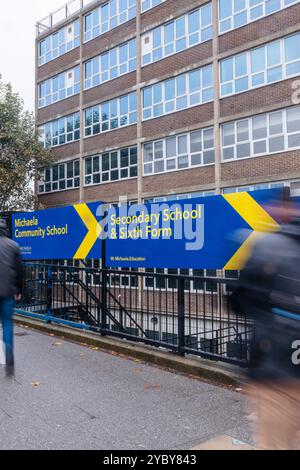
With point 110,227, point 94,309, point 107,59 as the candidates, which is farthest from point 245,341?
point 107,59

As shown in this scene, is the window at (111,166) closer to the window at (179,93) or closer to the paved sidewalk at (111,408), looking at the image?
the window at (179,93)

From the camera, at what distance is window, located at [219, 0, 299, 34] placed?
20516 millimetres

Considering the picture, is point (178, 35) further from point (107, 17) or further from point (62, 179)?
point (62, 179)

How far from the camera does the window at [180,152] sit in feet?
76.1

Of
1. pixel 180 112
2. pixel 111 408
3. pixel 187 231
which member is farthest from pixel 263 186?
pixel 111 408

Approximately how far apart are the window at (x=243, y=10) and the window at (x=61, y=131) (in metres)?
12.6

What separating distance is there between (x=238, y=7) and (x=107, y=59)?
10068 mm

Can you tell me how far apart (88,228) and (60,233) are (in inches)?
43.7

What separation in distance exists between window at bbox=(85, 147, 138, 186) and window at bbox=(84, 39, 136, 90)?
4956mm

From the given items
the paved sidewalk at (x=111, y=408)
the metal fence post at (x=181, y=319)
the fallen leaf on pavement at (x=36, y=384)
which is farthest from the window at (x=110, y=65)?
the fallen leaf on pavement at (x=36, y=384)

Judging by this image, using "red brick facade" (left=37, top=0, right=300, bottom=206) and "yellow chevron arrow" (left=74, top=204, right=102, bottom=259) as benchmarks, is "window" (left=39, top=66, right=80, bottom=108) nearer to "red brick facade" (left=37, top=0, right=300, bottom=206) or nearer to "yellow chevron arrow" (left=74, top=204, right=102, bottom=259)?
"red brick facade" (left=37, top=0, right=300, bottom=206)

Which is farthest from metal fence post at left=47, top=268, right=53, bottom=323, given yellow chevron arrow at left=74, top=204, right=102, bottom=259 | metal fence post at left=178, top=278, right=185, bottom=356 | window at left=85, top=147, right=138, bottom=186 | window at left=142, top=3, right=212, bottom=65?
window at left=142, top=3, right=212, bottom=65

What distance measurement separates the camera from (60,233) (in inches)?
365
